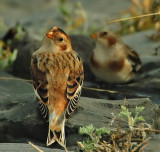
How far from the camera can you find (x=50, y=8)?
40.7ft

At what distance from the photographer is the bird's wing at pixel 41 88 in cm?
415

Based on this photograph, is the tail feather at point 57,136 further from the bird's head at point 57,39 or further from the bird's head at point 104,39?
the bird's head at point 104,39

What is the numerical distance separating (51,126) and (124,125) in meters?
0.62

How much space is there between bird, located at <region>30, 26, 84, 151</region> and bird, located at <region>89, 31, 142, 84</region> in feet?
4.90

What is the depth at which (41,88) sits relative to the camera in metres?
4.28

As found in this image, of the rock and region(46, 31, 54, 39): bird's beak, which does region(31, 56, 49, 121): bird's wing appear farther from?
region(46, 31, 54, 39): bird's beak

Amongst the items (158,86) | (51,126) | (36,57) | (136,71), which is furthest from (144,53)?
(51,126)

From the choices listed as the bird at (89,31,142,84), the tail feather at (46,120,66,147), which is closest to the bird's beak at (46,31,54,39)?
the tail feather at (46,120,66,147)

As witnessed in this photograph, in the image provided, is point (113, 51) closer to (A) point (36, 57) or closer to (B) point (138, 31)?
(A) point (36, 57)

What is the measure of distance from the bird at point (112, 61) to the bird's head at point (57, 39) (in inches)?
60.8

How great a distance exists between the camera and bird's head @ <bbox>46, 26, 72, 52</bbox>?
471 centimetres

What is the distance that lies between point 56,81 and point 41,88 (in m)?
0.15

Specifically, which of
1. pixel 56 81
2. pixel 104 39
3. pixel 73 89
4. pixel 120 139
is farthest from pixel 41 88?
pixel 104 39

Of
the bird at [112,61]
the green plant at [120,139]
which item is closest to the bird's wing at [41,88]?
the green plant at [120,139]
